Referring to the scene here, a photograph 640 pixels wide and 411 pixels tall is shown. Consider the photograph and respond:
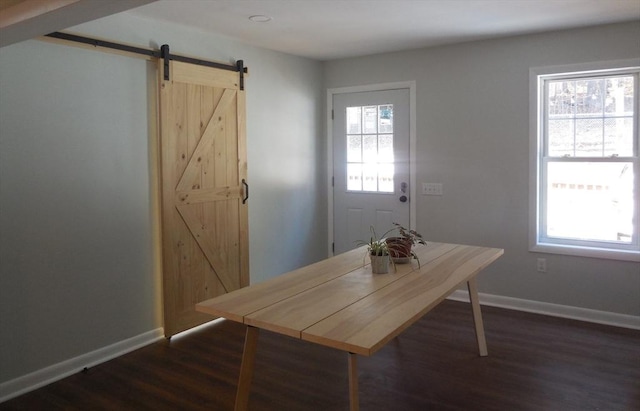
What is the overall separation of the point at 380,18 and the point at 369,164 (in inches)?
70.3

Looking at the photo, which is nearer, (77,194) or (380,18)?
(77,194)

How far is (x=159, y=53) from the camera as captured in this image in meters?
3.81

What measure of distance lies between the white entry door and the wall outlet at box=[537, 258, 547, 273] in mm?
1259

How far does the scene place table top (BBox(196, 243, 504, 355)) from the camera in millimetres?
2002

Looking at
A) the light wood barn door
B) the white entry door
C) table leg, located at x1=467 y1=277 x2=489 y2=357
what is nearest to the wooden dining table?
table leg, located at x1=467 y1=277 x2=489 y2=357

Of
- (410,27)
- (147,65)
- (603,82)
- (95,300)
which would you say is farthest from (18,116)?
(603,82)

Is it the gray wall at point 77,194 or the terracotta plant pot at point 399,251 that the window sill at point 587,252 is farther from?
the gray wall at point 77,194

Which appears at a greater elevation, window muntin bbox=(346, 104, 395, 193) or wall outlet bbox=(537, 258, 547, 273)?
window muntin bbox=(346, 104, 395, 193)

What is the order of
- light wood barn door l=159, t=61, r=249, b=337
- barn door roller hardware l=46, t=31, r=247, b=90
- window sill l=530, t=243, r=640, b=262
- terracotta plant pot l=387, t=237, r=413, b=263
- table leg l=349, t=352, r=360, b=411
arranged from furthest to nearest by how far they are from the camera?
window sill l=530, t=243, r=640, b=262, light wood barn door l=159, t=61, r=249, b=337, barn door roller hardware l=46, t=31, r=247, b=90, terracotta plant pot l=387, t=237, r=413, b=263, table leg l=349, t=352, r=360, b=411

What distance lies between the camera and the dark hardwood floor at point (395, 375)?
2.95m

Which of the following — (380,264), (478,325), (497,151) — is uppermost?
(497,151)

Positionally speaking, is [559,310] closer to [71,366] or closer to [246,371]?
[246,371]

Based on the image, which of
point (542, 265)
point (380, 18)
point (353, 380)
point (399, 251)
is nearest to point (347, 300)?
point (353, 380)

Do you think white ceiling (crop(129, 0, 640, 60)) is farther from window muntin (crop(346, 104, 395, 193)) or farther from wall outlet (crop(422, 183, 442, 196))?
wall outlet (crop(422, 183, 442, 196))
